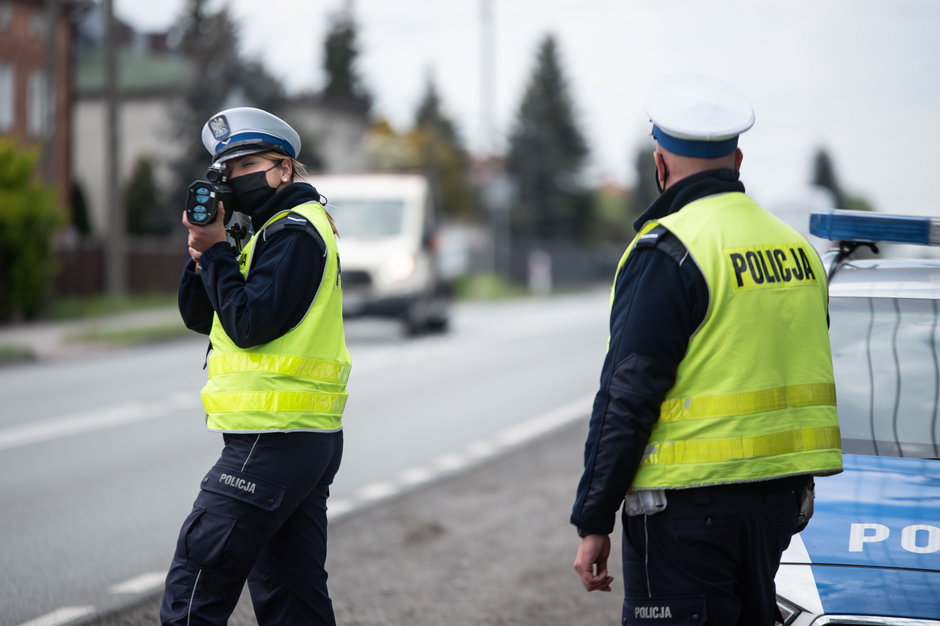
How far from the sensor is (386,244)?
20078mm

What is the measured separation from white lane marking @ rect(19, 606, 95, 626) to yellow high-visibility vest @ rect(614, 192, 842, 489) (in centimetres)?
337

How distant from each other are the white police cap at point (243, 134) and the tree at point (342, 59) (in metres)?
87.8

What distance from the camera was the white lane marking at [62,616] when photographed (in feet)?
17.3

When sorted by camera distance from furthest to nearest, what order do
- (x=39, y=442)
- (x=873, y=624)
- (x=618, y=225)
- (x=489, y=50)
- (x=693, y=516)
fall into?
1. (x=618, y=225)
2. (x=489, y=50)
3. (x=39, y=442)
4. (x=873, y=624)
5. (x=693, y=516)

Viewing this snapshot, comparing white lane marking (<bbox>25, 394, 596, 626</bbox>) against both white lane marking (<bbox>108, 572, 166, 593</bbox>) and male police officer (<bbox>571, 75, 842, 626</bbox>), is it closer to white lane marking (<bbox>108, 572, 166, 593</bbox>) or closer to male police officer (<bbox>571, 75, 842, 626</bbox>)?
white lane marking (<bbox>108, 572, 166, 593</bbox>)

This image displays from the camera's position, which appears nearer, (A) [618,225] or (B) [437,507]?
(B) [437,507]

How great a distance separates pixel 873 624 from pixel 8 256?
2003 cm

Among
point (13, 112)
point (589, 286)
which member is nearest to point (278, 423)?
point (13, 112)

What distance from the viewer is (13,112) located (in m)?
36.6

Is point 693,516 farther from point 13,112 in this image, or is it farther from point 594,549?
point 13,112

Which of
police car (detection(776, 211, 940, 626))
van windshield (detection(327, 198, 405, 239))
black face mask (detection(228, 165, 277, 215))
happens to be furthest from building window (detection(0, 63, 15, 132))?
black face mask (detection(228, 165, 277, 215))

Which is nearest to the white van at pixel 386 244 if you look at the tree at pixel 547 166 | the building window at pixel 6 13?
the building window at pixel 6 13

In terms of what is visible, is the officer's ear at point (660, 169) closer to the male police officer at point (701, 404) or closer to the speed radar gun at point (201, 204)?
the male police officer at point (701, 404)

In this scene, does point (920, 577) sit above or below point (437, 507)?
above
